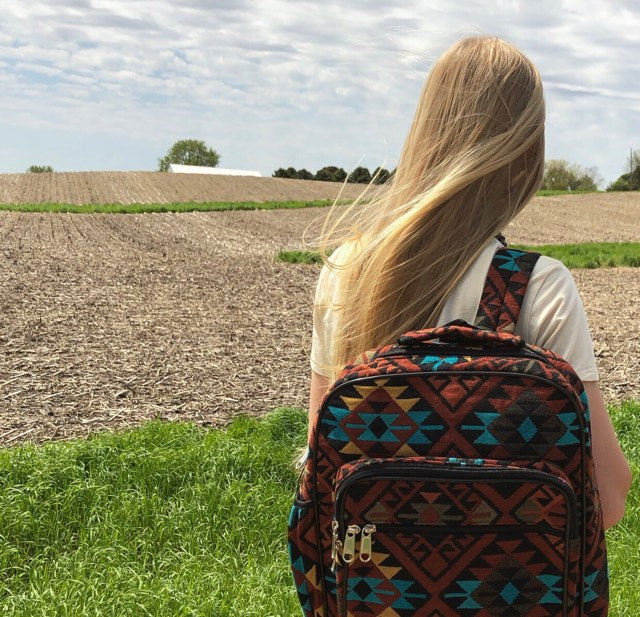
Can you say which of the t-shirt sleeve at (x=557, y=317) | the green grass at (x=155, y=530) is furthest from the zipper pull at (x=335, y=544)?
the green grass at (x=155, y=530)

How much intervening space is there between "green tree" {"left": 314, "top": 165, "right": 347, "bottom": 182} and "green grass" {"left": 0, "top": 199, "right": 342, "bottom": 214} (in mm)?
26530

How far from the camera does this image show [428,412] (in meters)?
1.55

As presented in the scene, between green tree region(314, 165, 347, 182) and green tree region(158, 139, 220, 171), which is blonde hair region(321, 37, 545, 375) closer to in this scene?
green tree region(314, 165, 347, 182)

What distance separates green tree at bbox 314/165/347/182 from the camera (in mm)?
68125

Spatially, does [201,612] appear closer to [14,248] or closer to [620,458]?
[620,458]

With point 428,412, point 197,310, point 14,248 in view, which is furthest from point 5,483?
point 14,248

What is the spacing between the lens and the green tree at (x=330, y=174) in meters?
68.1

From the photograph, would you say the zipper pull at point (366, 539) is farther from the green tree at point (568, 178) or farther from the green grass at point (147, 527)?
the green tree at point (568, 178)

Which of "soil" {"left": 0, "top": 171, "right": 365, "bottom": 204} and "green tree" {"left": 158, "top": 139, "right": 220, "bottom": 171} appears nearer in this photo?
"soil" {"left": 0, "top": 171, "right": 365, "bottom": 204}

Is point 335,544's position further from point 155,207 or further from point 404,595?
point 155,207

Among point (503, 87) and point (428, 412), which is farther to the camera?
point (503, 87)

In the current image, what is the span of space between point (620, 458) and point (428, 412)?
1.70ft

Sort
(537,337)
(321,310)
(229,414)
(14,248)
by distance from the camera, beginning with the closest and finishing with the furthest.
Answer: (537,337), (321,310), (229,414), (14,248)

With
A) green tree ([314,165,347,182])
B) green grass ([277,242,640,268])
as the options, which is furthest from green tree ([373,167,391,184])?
green tree ([314,165,347,182])
